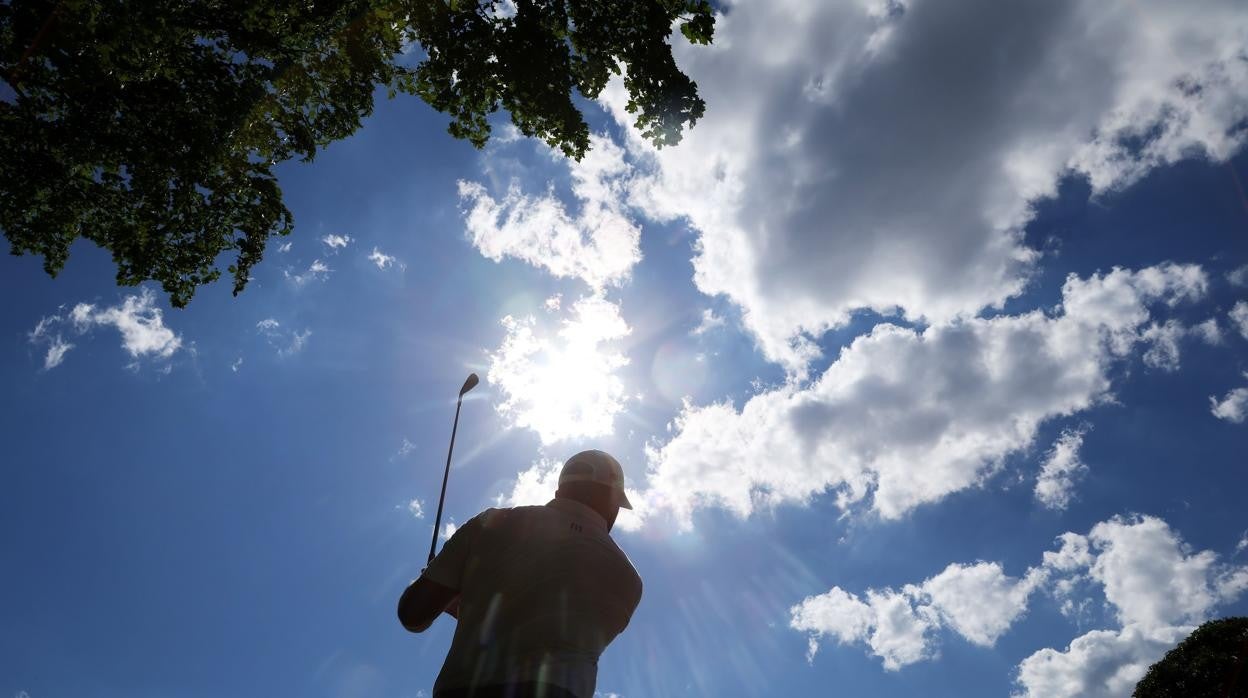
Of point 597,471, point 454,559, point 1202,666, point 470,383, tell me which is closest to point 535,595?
point 454,559

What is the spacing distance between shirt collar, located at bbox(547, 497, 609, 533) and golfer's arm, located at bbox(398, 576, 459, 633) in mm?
610

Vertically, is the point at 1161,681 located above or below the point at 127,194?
below

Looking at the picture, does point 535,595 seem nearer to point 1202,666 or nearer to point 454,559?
point 454,559

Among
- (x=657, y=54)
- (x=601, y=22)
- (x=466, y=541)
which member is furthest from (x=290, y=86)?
(x=466, y=541)

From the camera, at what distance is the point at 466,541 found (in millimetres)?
2748

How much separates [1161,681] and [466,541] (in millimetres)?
30857

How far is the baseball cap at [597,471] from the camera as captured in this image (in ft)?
10.5

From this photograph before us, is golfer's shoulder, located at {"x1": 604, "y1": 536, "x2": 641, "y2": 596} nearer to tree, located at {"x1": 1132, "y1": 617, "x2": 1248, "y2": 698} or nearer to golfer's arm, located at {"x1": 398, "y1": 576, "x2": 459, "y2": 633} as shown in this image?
golfer's arm, located at {"x1": 398, "y1": 576, "x2": 459, "y2": 633}

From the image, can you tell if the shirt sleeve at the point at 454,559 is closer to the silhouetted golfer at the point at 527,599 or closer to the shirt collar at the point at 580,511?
the silhouetted golfer at the point at 527,599

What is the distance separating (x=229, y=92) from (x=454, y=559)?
1261cm

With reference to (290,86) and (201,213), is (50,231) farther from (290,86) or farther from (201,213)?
(290,86)

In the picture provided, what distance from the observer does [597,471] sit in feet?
10.6

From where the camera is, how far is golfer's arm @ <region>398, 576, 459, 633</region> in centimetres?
264

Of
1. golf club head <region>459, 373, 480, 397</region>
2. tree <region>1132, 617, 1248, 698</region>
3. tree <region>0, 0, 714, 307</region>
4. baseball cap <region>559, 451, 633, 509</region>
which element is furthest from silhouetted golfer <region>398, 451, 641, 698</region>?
tree <region>1132, 617, 1248, 698</region>
